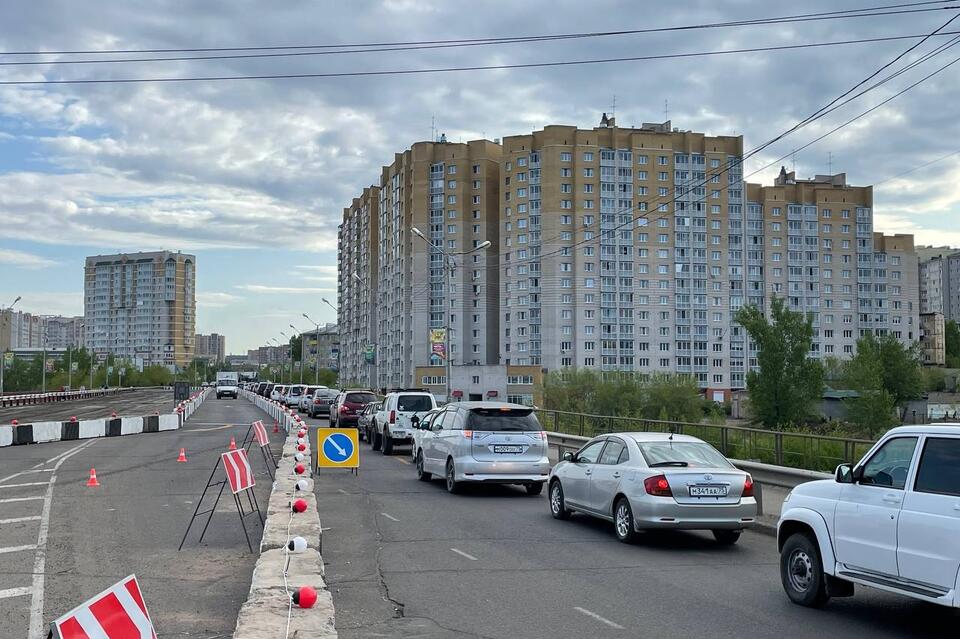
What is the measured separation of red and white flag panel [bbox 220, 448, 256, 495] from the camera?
11.6 meters

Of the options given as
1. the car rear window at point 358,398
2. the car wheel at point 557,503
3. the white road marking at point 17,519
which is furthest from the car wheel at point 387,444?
the white road marking at point 17,519

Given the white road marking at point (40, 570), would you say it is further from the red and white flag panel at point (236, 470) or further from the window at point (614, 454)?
the window at point (614, 454)

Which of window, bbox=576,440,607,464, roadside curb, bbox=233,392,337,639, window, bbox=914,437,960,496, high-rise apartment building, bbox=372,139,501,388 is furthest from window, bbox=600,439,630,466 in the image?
high-rise apartment building, bbox=372,139,501,388

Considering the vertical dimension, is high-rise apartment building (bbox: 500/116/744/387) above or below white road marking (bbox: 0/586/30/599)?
above

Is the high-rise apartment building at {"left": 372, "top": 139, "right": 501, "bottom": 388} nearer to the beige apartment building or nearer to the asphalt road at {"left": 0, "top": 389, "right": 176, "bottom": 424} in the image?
the beige apartment building

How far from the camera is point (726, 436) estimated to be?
19.0 metres

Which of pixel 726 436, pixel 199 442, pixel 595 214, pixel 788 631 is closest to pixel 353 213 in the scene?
pixel 595 214

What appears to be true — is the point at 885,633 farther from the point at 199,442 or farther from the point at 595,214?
the point at 595,214

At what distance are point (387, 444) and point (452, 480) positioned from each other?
10.0 metres

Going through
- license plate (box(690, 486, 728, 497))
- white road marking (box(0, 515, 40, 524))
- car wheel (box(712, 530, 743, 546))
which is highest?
license plate (box(690, 486, 728, 497))

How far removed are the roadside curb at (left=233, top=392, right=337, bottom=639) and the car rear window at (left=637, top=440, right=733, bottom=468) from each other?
14.5 ft

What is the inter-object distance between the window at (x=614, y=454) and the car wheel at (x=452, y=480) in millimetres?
4580

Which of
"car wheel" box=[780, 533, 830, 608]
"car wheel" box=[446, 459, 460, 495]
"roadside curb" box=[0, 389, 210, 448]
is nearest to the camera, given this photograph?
"car wheel" box=[780, 533, 830, 608]

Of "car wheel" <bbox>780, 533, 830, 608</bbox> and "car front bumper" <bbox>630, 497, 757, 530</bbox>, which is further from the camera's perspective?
"car front bumper" <bbox>630, 497, 757, 530</bbox>
